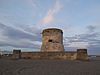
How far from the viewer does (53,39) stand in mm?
28172

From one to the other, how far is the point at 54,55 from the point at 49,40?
6363mm

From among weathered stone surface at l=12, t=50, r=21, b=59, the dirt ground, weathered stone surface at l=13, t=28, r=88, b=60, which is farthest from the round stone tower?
the dirt ground

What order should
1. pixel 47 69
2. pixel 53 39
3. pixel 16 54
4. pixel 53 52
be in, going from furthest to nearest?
pixel 53 39 → pixel 16 54 → pixel 53 52 → pixel 47 69

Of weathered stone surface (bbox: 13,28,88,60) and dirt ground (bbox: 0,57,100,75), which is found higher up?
weathered stone surface (bbox: 13,28,88,60)

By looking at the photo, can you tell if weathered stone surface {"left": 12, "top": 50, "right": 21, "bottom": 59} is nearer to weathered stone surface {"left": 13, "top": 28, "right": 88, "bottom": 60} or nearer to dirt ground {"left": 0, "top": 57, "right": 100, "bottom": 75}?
weathered stone surface {"left": 13, "top": 28, "right": 88, "bottom": 60}

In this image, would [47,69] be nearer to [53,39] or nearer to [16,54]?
[16,54]

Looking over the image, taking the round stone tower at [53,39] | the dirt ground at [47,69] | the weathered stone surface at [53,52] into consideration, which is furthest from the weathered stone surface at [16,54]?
the dirt ground at [47,69]

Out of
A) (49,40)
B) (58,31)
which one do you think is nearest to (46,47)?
(49,40)

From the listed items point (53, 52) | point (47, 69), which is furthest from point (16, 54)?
point (47, 69)

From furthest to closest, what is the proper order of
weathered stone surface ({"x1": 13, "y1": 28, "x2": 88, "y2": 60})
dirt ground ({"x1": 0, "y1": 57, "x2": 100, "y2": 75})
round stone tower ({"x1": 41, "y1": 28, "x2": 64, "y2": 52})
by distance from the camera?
round stone tower ({"x1": 41, "y1": 28, "x2": 64, "y2": 52})
weathered stone surface ({"x1": 13, "y1": 28, "x2": 88, "y2": 60})
dirt ground ({"x1": 0, "y1": 57, "x2": 100, "y2": 75})

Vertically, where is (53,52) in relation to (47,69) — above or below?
above

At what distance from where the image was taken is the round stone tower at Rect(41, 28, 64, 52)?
92.3 ft

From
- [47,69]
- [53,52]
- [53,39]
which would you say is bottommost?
[47,69]

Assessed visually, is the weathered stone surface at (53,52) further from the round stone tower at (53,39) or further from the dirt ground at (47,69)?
the dirt ground at (47,69)
